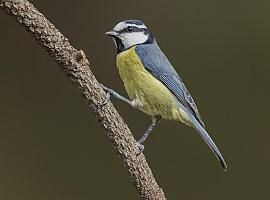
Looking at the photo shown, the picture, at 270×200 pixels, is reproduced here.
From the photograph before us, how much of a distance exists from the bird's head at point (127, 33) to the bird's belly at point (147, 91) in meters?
0.07

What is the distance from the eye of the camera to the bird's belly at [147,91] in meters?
2.26

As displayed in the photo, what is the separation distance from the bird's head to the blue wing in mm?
50

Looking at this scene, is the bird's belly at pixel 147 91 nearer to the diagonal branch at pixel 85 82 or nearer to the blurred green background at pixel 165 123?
the diagonal branch at pixel 85 82

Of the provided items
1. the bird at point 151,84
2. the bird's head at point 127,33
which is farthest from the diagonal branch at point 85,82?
the bird's head at point 127,33

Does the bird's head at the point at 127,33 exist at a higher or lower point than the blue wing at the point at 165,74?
higher

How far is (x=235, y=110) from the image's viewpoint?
10.6ft

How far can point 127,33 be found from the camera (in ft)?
7.84

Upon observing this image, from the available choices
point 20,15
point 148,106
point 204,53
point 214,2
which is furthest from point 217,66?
point 20,15

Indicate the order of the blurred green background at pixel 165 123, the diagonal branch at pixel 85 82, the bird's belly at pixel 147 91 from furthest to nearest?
the blurred green background at pixel 165 123
the bird's belly at pixel 147 91
the diagonal branch at pixel 85 82

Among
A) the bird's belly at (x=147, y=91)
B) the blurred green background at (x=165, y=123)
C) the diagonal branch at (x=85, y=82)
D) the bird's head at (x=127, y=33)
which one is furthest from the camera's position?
the blurred green background at (x=165, y=123)

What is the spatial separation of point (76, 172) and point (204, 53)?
82cm

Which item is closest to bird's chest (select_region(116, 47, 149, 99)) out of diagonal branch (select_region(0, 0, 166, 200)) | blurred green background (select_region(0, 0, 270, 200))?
diagonal branch (select_region(0, 0, 166, 200))

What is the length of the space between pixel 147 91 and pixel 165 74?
0.12 metres

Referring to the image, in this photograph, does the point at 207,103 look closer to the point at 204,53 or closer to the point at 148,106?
the point at 204,53
